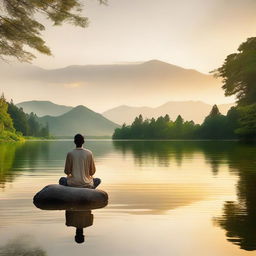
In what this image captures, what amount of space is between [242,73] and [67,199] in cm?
5553

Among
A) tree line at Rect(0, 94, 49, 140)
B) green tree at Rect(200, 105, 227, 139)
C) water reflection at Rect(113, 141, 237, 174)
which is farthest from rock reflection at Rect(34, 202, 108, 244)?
green tree at Rect(200, 105, 227, 139)

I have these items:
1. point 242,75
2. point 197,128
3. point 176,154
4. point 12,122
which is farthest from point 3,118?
point 197,128

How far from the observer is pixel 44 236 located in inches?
327

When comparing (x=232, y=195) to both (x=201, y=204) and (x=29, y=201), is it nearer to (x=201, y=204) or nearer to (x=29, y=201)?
(x=201, y=204)

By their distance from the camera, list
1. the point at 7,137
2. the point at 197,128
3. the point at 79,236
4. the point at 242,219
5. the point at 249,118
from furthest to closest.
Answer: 1. the point at 197,128
2. the point at 7,137
3. the point at 249,118
4. the point at 242,219
5. the point at 79,236

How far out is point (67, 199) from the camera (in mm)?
11727

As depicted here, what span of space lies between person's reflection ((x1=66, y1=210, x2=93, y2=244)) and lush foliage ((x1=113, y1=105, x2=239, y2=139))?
84.2 meters

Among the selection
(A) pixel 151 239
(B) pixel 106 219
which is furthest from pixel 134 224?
(A) pixel 151 239

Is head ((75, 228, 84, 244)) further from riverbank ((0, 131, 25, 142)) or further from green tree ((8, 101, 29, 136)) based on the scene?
green tree ((8, 101, 29, 136))

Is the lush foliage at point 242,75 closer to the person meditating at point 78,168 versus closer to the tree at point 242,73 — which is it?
the tree at point 242,73

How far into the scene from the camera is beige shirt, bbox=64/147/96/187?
12125 millimetres

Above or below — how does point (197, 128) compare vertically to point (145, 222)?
above

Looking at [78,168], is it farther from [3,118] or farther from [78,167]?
[3,118]

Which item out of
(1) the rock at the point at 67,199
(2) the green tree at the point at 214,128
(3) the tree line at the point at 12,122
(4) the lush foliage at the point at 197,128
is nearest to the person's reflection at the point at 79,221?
(1) the rock at the point at 67,199
